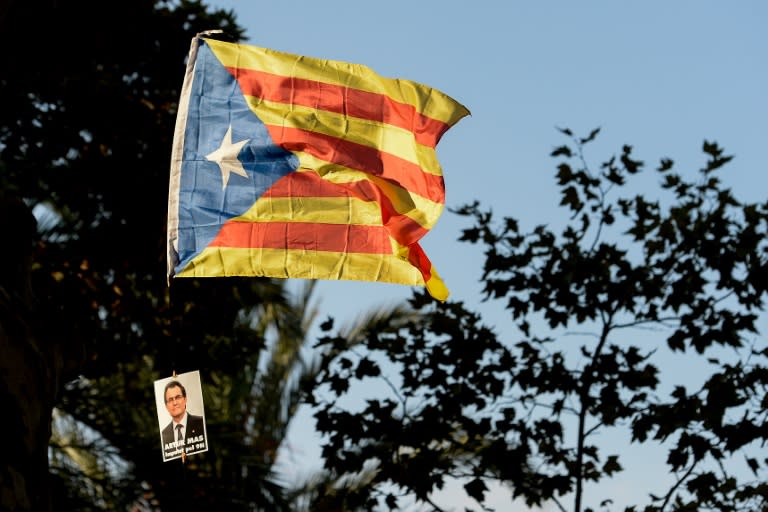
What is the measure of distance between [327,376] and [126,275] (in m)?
3.98

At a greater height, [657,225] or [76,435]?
[76,435]

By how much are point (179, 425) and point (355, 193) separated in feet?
6.57

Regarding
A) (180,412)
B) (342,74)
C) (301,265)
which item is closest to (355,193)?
(301,265)

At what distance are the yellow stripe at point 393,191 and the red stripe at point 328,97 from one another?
1.22 ft

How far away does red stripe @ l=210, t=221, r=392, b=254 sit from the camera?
694cm

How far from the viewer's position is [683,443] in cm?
845

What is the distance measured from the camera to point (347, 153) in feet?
23.8

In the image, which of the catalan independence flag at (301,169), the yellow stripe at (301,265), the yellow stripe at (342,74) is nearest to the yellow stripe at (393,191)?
the catalan independence flag at (301,169)

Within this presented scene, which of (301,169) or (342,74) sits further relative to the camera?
(342,74)

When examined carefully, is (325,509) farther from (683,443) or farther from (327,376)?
(683,443)

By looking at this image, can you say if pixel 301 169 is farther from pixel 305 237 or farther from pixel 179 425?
pixel 179 425

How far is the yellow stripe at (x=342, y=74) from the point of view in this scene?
7.27 metres

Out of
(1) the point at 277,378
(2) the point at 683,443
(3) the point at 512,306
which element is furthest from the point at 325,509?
(1) the point at 277,378

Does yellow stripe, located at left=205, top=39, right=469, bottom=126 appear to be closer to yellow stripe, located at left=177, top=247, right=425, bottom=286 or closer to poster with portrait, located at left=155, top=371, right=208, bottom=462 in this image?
yellow stripe, located at left=177, top=247, right=425, bottom=286
